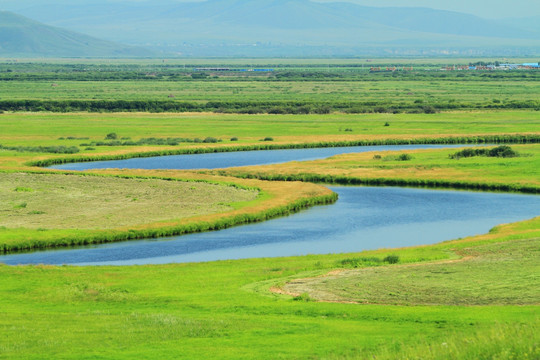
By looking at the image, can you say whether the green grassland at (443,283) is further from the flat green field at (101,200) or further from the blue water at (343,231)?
the flat green field at (101,200)

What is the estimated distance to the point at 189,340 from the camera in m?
22.3

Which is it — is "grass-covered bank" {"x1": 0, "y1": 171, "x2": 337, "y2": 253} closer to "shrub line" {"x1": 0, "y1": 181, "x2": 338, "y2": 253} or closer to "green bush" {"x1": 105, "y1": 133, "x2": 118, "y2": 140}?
"shrub line" {"x1": 0, "y1": 181, "x2": 338, "y2": 253}

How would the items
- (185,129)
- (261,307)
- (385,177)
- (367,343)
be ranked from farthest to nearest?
1. (185,129)
2. (385,177)
3. (261,307)
4. (367,343)

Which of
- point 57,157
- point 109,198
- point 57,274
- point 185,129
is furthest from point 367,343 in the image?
point 185,129

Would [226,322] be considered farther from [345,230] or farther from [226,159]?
[226,159]

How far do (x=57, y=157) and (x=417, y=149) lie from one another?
3523 centimetres

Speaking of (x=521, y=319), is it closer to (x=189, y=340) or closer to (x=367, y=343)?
(x=367, y=343)

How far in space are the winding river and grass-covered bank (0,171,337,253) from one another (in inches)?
44.1

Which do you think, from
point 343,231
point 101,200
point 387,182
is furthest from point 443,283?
point 387,182

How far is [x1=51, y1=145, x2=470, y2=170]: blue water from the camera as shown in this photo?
81438 mm

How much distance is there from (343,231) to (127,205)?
14.6 m

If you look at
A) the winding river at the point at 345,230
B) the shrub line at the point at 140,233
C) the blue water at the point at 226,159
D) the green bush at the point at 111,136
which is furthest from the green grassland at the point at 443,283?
the green bush at the point at 111,136

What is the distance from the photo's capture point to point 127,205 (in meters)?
56.8

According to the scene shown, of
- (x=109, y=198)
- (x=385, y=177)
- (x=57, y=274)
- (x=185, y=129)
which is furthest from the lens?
(x=185, y=129)
